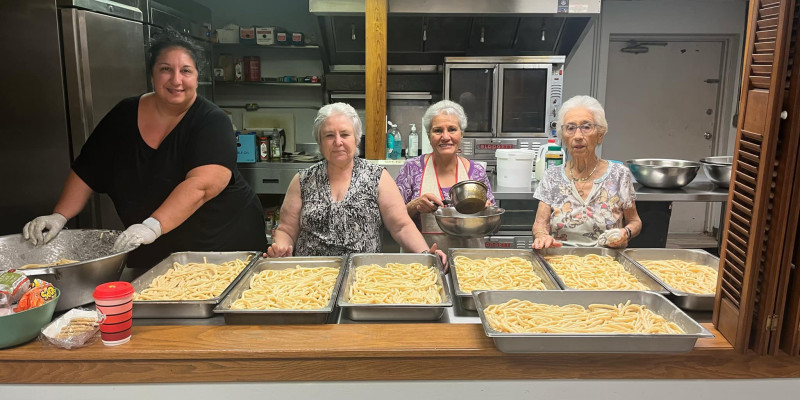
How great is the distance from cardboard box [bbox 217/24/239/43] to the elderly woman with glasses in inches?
178

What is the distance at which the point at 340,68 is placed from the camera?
6.34 metres

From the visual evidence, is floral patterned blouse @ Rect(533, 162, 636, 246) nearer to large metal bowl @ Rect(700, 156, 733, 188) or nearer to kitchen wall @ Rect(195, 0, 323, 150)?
large metal bowl @ Rect(700, 156, 733, 188)

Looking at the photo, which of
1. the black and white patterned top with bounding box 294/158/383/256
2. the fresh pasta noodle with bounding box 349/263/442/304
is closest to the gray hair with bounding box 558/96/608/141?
the black and white patterned top with bounding box 294/158/383/256

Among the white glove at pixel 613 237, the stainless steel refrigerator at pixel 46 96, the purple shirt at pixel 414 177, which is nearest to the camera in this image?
the white glove at pixel 613 237

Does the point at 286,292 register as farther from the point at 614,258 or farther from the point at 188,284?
the point at 614,258

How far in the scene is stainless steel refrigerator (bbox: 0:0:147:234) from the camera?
324 cm

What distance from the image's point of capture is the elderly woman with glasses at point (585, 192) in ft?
8.69

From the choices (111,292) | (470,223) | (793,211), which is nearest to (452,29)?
(470,223)

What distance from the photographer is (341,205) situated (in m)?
2.50

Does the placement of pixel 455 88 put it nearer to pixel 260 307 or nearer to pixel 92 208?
pixel 92 208

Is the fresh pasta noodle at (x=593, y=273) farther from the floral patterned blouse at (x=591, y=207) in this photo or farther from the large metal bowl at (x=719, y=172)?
the large metal bowl at (x=719, y=172)

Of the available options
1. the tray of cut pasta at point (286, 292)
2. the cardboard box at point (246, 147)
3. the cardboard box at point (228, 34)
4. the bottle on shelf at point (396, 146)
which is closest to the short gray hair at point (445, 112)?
the tray of cut pasta at point (286, 292)

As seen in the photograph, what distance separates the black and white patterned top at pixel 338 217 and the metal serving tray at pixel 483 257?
47cm

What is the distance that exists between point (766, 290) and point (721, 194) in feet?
9.11
